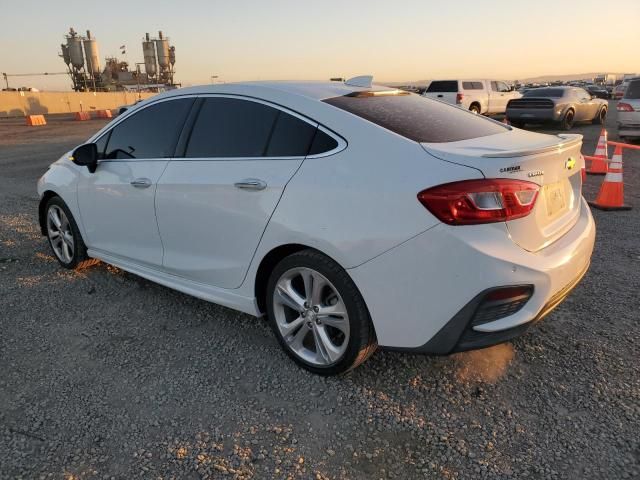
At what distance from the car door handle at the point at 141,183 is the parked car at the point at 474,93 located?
18371 millimetres

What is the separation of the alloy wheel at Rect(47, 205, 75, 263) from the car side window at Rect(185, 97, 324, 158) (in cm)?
195

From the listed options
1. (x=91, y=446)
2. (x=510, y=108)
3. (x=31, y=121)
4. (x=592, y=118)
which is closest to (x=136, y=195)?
(x=91, y=446)

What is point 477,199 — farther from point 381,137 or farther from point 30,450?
point 30,450

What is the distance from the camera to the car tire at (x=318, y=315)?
2594 mm

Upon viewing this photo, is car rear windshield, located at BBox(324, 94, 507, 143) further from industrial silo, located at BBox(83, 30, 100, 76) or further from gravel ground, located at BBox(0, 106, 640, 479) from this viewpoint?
industrial silo, located at BBox(83, 30, 100, 76)

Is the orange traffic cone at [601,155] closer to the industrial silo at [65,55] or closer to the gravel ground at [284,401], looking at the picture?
the gravel ground at [284,401]

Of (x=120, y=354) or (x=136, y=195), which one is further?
(x=136, y=195)

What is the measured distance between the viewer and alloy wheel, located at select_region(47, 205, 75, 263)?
4617 mm

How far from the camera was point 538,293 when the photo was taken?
2.38 meters

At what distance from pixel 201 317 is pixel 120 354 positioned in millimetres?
650

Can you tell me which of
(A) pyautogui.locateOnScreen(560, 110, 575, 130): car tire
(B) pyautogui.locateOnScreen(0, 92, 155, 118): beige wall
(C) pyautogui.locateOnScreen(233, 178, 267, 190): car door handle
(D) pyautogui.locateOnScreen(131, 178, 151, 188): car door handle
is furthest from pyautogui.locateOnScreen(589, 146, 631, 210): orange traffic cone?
(B) pyautogui.locateOnScreen(0, 92, 155, 118): beige wall

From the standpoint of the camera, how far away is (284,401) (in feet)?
8.91

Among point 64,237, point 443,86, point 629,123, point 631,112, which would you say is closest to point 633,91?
point 631,112

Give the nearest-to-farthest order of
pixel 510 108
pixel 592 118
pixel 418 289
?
pixel 418 289 < pixel 510 108 < pixel 592 118
